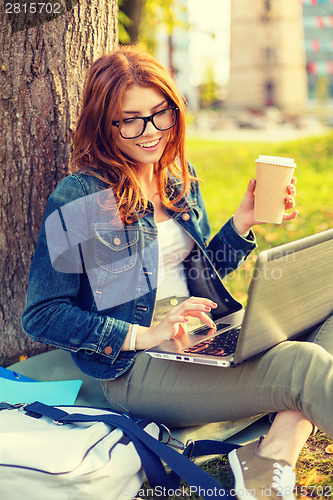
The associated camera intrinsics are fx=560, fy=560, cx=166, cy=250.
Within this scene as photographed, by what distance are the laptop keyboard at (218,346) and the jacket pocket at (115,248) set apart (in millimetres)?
469

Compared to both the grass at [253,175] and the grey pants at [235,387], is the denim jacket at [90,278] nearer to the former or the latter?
the grey pants at [235,387]

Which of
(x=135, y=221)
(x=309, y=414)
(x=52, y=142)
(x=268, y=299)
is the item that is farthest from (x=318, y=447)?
(x=52, y=142)

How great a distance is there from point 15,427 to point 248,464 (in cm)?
78

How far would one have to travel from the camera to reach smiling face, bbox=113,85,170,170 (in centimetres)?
227

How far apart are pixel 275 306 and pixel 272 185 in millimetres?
604

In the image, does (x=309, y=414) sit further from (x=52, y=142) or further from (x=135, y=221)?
(x=52, y=142)

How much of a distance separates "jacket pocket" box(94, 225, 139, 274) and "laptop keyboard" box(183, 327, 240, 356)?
0.47 metres

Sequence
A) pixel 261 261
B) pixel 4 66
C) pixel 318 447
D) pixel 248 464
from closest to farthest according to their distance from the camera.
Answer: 1. pixel 261 261
2. pixel 248 464
3. pixel 318 447
4. pixel 4 66

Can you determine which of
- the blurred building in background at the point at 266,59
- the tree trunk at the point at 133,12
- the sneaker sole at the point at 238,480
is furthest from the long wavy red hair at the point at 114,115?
the blurred building in background at the point at 266,59

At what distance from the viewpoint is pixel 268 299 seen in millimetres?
1729

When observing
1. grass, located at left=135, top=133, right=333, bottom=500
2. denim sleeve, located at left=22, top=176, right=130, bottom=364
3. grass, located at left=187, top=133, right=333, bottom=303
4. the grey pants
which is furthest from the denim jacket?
grass, located at left=187, top=133, right=333, bottom=303

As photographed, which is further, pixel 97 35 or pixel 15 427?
pixel 97 35

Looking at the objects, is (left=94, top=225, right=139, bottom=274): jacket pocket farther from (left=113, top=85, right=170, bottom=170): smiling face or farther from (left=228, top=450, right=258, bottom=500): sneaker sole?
(left=228, top=450, right=258, bottom=500): sneaker sole

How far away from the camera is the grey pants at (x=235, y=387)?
71.2 inches
